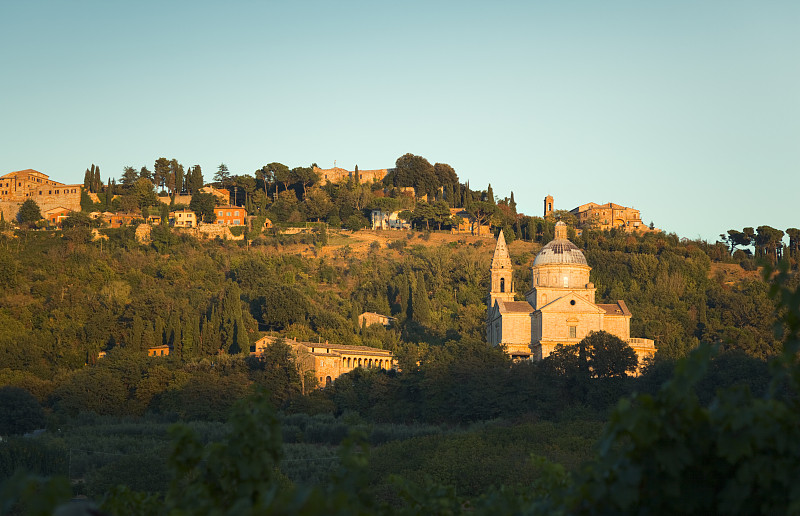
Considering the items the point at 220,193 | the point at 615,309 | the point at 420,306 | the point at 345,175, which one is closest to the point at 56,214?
the point at 220,193

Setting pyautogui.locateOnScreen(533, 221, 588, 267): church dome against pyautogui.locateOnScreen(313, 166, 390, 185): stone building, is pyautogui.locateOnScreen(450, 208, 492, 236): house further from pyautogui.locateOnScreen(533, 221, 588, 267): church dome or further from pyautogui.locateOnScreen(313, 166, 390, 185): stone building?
pyautogui.locateOnScreen(533, 221, 588, 267): church dome

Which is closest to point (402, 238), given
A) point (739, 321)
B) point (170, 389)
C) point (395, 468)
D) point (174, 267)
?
point (174, 267)

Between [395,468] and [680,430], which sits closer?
[680,430]

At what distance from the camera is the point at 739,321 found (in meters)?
65.0

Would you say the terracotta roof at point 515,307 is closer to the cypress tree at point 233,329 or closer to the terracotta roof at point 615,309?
the terracotta roof at point 615,309

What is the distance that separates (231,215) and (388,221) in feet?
58.8

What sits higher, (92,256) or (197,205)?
(197,205)

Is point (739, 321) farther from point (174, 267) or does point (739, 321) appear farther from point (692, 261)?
point (174, 267)

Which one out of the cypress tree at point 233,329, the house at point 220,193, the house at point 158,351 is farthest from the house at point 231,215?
the house at point 158,351

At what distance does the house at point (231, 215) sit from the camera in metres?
97.6

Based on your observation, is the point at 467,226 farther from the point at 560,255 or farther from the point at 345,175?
the point at 560,255

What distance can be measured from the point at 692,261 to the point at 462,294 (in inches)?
822

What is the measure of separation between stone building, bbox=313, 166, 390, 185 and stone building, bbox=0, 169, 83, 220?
99.8ft

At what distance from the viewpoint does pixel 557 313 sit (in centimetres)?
5112
